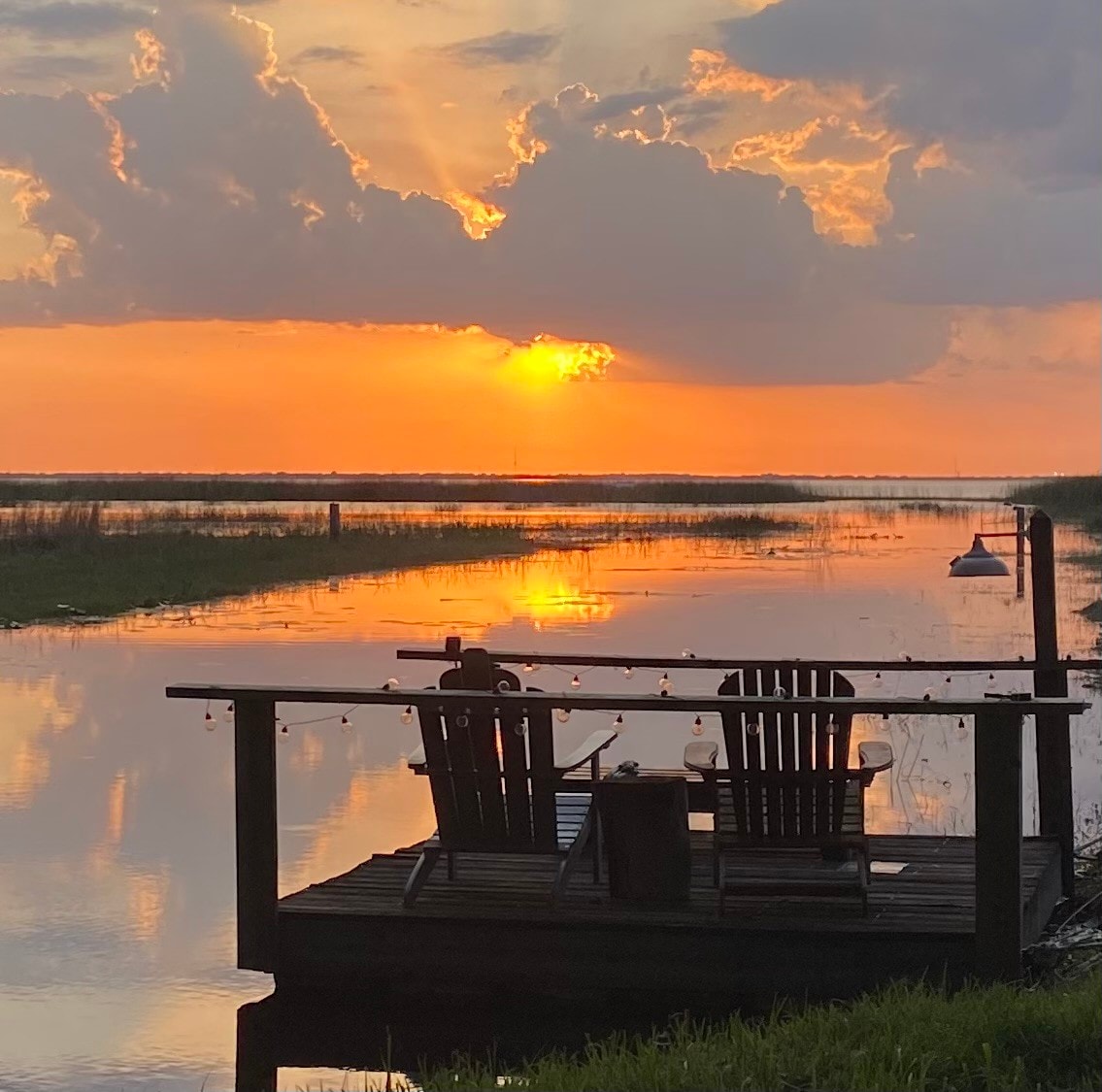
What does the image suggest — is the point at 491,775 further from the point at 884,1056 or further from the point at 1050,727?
the point at 1050,727

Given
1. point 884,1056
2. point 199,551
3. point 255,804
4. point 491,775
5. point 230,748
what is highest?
point 199,551

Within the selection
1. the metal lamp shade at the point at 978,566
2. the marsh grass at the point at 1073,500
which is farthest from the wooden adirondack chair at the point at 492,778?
the marsh grass at the point at 1073,500

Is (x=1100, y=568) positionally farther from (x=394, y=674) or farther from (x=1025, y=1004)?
(x=1025, y=1004)

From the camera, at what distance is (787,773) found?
7418 mm

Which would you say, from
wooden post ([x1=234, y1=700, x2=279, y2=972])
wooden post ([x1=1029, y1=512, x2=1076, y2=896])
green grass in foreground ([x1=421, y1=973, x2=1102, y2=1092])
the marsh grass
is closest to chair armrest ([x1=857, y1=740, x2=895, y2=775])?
wooden post ([x1=1029, y1=512, x2=1076, y2=896])

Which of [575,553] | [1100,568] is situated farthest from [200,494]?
[1100,568]

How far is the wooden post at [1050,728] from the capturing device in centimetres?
913

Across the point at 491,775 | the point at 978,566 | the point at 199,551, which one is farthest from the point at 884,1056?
the point at 199,551

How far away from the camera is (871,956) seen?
725 cm

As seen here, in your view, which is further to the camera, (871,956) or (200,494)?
(200,494)

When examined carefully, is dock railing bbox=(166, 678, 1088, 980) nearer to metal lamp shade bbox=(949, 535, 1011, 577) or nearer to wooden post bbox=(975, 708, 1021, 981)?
wooden post bbox=(975, 708, 1021, 981)

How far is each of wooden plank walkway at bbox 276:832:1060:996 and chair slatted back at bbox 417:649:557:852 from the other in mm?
336

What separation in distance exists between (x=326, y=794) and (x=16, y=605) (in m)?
15.3

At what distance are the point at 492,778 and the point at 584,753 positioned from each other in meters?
0.61
